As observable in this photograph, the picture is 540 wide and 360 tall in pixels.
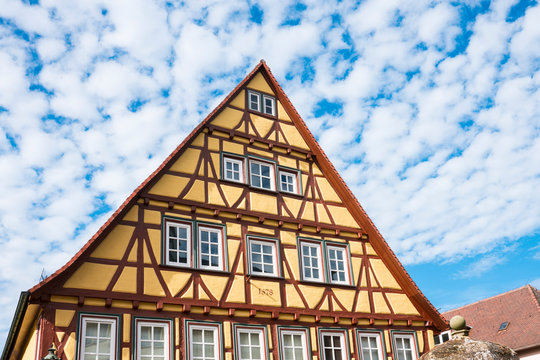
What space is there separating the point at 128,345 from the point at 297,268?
15.4 ft

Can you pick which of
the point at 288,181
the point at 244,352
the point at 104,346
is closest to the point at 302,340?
the point at 244,352

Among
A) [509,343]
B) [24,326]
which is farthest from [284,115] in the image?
[509,343]

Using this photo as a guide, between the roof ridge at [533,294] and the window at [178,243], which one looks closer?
the window at [178,243]

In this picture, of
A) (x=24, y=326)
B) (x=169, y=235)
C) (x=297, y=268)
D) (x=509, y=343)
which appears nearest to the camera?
(x=24, y=326)

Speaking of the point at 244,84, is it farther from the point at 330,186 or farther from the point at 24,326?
the point at 24,326

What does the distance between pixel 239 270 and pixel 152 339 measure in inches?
103

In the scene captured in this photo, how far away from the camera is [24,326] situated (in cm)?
1134

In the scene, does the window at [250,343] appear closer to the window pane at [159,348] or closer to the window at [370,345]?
the window pane at [159,348]

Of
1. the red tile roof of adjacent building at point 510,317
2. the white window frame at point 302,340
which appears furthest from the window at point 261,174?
the red tile roof of adjacent building at point 510,317

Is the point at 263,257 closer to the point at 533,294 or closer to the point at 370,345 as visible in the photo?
the point at 370,345

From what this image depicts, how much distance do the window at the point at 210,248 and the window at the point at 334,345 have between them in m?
3.16

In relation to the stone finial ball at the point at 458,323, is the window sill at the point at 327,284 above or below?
above

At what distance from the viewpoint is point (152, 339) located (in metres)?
10.9

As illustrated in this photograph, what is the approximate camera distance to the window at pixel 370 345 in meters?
13.6
